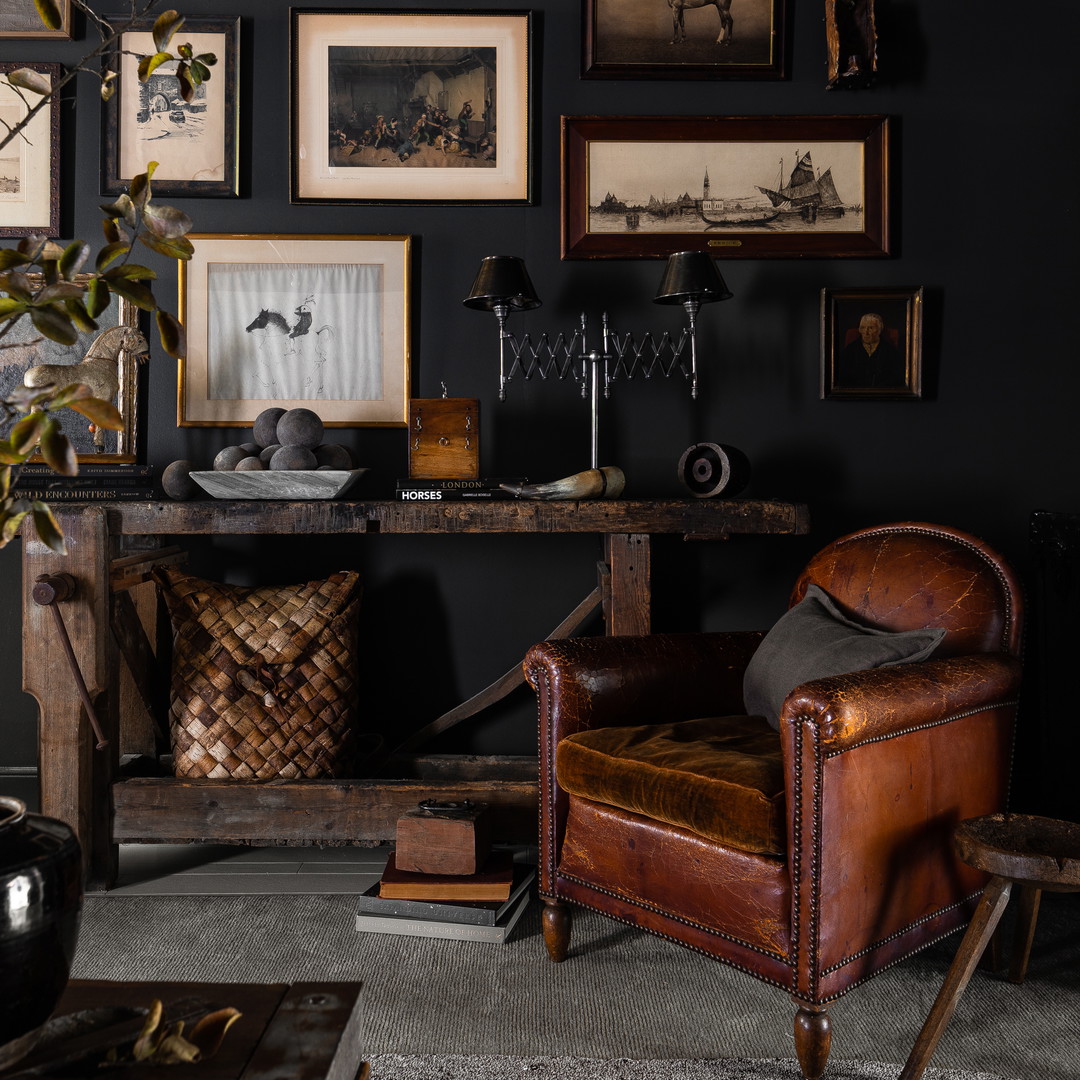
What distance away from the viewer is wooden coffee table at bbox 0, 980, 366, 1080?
3.06 ft

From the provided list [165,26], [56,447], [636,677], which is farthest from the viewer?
[636,677]

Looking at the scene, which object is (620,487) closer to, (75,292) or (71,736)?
(71,736)

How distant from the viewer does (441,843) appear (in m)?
2.28

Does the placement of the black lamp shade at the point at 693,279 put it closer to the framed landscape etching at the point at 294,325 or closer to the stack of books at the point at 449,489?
the stack of books at the point at 449,489

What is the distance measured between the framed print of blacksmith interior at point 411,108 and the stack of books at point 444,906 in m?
2.08

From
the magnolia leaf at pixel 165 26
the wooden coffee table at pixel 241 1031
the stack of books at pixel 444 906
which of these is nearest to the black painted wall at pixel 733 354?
the stack of books at pixel 444 906

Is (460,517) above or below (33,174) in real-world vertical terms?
Result: below

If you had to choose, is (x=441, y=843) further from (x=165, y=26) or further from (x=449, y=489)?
(x=165, y=26)

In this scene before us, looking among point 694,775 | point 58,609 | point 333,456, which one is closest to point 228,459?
Answer: point 333,456

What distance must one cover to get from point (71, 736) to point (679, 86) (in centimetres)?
269

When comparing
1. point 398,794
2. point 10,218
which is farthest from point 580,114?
point 398,794

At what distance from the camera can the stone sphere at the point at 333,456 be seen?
2680mm

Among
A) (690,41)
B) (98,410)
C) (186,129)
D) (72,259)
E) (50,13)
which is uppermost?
(690,41)

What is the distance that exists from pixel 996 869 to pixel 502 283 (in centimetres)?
194
